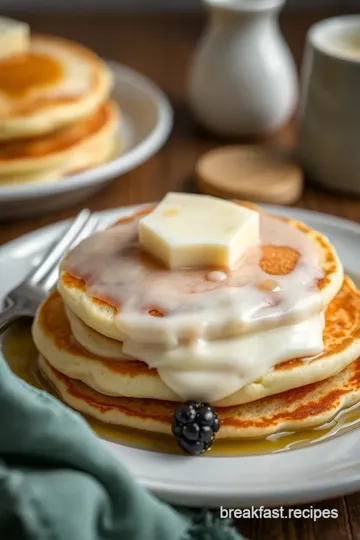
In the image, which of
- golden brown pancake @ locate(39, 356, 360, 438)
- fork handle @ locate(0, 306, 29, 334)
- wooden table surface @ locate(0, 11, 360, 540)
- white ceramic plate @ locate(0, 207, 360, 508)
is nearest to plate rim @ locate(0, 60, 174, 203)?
wooden table surface @ locate(0, 11, 360, 540)

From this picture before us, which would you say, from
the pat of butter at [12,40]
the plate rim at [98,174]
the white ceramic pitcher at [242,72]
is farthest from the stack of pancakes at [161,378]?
the white ceramic pitcher at [242,72]

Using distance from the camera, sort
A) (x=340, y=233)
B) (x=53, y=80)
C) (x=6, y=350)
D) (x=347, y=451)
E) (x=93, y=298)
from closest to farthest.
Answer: (x=347, y=451) < (x=93, y=298) < (x=6, y=350) < (x=340, y=233) < (x=53, y=80)

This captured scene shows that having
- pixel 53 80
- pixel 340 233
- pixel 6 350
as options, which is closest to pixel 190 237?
pixel 6 350

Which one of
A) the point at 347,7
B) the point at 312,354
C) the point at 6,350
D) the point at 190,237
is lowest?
the point at 347,7

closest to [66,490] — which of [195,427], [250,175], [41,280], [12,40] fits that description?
[195,427]

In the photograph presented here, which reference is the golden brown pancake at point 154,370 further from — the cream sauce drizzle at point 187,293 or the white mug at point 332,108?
the white mug at point 332,108

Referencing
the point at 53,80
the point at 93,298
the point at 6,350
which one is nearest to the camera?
the point at 93,298

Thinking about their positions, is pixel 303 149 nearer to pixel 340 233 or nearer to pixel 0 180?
pixel 340 233
